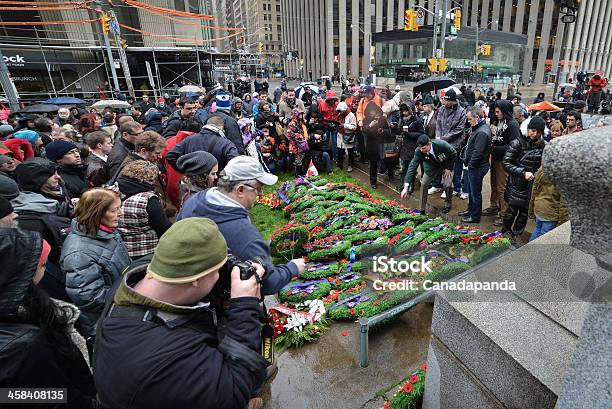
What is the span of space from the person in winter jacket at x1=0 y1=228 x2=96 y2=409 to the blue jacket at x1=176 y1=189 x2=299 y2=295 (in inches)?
40.7

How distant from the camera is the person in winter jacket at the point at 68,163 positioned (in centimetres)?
441

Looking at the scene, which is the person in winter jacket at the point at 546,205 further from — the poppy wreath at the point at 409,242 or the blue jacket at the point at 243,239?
the blue jacket at the point at 243,239

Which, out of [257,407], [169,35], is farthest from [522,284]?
[169,35]

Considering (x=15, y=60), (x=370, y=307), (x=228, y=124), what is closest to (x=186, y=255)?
(x=370, y=307)

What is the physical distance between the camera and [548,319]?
181 cm

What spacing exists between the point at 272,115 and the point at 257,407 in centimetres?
744

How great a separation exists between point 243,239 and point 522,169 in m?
4.43

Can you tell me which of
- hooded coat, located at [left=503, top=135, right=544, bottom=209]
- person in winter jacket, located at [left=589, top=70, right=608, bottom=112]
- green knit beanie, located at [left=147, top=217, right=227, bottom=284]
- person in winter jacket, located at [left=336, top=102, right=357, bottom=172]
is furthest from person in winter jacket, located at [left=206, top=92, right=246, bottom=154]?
person in winter jacket, located at [left=589, top=70, right=608, bottom=112]

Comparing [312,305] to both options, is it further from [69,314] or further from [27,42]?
[27,42]

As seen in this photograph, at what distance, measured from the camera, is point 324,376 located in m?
3.23

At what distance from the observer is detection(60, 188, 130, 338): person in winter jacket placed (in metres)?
2.58

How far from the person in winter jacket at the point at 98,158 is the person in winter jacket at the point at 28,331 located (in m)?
3.14

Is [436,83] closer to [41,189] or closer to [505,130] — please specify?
[505,130]

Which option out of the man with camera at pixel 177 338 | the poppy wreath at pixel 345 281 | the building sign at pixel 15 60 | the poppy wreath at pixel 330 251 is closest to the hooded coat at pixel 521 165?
the poppy wreath at pixel 330 251
